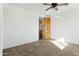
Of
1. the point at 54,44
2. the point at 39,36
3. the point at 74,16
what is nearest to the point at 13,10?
the point at 39,36

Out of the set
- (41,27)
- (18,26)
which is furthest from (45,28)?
(18,26)

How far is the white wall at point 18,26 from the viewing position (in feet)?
13.9

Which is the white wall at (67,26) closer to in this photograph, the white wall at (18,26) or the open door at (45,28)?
the open door at (45,28)

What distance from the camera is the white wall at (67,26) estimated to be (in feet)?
15.7

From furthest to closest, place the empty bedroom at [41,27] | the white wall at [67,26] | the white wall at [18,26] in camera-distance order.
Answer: the white wall at [67,26] < the empty bedroom at [41,27] < the white wall at [18,26]

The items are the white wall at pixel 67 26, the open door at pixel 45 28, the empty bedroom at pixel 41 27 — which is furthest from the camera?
the white wall at pixel 67 26

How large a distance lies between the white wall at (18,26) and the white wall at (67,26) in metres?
1.10

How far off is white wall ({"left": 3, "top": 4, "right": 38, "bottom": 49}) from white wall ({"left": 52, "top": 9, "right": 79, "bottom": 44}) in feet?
3.61

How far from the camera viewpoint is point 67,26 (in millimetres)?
5289

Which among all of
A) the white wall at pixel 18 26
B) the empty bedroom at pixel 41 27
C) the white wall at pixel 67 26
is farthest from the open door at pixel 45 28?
the white wall at pixel 18 26

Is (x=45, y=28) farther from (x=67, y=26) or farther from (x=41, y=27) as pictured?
(x=67, y=26)

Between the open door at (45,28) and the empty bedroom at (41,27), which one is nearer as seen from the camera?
the empty bedroom at (41,27)

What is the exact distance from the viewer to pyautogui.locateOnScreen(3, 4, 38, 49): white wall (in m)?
4.22

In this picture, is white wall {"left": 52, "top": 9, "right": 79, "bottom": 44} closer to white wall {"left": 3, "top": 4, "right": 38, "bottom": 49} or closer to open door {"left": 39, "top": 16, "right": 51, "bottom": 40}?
open door {"left": 39, "top": 16, "right": 51, "bottom": 40}
